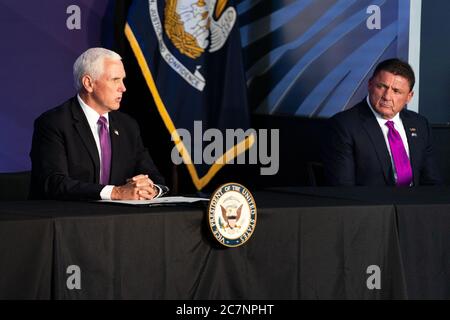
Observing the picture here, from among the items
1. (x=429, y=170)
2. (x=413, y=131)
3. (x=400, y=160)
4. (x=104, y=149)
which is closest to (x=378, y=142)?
(x=400, y=160)

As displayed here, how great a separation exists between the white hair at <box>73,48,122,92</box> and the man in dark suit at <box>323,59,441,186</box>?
1100 mm

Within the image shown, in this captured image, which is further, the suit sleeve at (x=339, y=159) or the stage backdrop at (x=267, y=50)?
the stage backdrop at (x=267, y=50)

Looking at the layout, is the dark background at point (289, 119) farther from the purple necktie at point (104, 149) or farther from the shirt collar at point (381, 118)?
the purple necktie at point (104, 149)

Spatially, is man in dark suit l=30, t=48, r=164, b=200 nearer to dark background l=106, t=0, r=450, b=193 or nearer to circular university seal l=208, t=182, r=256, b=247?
circular university seal l=208, t=182, r=256, b=247

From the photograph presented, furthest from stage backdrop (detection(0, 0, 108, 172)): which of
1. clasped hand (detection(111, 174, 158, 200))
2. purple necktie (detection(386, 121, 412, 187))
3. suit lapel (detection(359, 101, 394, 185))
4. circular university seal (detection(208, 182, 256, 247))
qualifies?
circular university seal (detection(208, 182, 256, 247))

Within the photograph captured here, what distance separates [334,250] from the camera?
2871 millimetres

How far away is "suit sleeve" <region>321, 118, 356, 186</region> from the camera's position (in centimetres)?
390

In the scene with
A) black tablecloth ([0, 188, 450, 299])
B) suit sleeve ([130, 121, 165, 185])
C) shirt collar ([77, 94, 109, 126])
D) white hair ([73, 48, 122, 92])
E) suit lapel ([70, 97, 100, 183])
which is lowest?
black tablecloth ([0, 188, 450, 299])

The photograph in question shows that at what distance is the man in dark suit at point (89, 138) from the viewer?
3295 mm

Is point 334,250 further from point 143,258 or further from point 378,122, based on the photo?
point 378,122

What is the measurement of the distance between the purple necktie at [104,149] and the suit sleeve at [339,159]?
1.01m

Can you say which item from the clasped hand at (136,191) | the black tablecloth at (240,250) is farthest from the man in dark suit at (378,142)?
the clasped hand at (136,191)

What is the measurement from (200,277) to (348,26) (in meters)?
2.99

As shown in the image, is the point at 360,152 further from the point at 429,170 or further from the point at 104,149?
the point at 104,149
